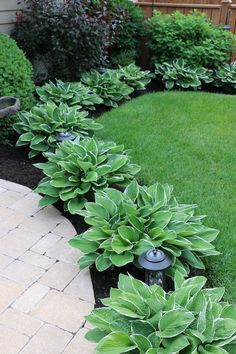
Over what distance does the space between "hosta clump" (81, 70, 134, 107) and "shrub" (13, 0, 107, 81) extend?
21cm

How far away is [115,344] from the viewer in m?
1.72

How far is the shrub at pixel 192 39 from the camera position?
6.29m

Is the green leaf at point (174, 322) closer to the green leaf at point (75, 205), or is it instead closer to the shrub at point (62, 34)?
the green leaf at point (75, 205)

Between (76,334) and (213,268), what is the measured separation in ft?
3.12

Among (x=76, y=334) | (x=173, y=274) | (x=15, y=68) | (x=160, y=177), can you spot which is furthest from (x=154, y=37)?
(x=76, y=334)

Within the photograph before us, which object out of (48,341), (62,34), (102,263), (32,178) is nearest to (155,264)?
(102,263)

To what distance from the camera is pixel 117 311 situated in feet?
6.03

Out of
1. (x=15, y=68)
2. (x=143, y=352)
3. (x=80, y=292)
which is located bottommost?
(x=80, y=292)

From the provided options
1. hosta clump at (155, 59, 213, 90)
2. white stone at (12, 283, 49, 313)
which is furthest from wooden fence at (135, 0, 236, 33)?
white stone at (12, 283, 49, 313)

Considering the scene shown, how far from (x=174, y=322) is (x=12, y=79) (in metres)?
3.22

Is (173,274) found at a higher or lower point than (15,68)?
lower

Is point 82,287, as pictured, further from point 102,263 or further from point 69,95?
point 69,95

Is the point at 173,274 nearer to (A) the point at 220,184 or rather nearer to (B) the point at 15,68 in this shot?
(A) the point at 220,184

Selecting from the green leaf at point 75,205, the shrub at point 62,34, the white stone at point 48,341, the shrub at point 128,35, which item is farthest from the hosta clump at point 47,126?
the shrub at point 128,35
